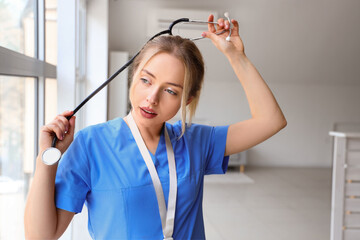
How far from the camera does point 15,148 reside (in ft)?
5.43

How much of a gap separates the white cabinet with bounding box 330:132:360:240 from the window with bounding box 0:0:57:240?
2291 millimetres

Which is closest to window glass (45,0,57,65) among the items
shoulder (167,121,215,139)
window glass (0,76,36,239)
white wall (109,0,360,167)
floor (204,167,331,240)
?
window glass (0,76,36,239)

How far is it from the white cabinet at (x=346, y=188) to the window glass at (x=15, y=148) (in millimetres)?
2358

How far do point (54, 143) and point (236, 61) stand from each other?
61 centimetres

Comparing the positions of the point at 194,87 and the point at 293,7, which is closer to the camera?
the point at 194,87

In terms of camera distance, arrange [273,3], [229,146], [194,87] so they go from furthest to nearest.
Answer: [273,3], [229,146], [194,87]

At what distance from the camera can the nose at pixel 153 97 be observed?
3.28 feet

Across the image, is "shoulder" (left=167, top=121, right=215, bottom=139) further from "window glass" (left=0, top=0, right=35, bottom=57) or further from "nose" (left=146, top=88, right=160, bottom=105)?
"window glass" (left=0, top=0, right=35, bottom=57)

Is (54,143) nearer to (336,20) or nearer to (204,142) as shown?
(204,142)

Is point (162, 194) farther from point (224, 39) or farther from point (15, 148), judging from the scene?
point (15, 148)

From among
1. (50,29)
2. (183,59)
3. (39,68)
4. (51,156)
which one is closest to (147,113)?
(183,59)

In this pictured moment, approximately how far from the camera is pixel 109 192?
38.9 inches

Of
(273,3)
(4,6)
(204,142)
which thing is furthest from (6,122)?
(273,3)

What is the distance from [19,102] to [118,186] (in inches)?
35.9
